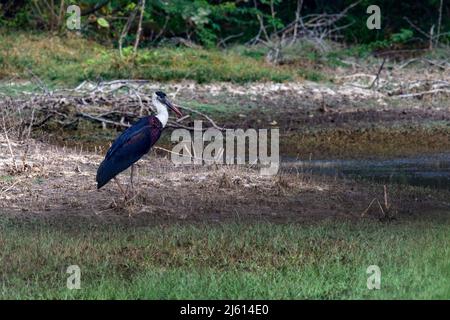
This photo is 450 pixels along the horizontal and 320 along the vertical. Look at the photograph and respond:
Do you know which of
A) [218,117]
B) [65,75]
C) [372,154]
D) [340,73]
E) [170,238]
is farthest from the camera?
[340,73]

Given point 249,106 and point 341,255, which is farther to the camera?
point 249,106

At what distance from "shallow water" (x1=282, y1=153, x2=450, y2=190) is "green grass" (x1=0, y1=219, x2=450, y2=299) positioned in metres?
2.81

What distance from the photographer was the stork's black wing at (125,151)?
10.8 meters

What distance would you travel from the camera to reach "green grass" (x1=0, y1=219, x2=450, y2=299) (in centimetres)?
779

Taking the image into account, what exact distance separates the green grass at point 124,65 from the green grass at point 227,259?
9.20 metres

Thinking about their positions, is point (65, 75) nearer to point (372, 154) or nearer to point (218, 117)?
point (218, 117)

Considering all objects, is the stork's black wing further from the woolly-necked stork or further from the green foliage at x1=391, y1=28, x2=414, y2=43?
the green foliage at x1=391, y1=28, x2=414, y2=43
